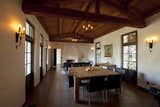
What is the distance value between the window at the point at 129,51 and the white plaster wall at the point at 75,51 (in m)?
6.32

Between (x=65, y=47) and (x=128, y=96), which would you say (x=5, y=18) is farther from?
(x=65, y=47)

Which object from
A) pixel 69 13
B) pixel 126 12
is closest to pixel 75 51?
pixel 126 12

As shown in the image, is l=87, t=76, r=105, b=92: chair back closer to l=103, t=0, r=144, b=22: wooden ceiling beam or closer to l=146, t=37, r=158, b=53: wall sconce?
l=146, t=37, r=158, b=53: wall sconce

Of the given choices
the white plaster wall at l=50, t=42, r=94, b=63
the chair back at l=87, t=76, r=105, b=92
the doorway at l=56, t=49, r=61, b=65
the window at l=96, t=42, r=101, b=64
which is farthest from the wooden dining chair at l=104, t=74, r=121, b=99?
the doorway at l=56, t=49, r=61, b=65

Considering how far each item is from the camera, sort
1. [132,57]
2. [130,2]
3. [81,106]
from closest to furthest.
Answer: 1. [81,106]
2. [130,2]
3. [132,57]

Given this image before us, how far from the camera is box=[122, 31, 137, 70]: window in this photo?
5973 mm

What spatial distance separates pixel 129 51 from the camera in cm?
638

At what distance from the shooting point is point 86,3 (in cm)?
516

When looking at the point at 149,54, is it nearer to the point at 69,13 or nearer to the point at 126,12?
the point at 126,12

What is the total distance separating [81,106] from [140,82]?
325 cm

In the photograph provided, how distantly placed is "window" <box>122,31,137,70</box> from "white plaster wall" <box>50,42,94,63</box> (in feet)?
20.7

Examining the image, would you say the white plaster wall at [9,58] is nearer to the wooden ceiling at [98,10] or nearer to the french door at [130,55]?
the wooden ceiling at [98,10]

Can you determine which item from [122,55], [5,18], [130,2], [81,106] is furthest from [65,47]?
[5,18]

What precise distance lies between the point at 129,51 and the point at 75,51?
7773mm
